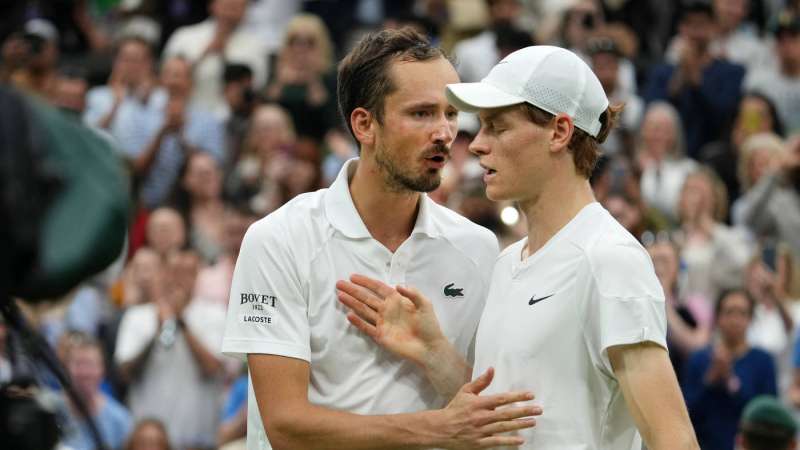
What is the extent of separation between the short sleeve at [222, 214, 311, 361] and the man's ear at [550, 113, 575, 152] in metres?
0.89

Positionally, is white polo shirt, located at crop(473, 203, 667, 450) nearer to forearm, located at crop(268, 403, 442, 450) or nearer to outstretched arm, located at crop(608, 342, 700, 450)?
outstretched arm, located at crop(608, 342, 700, 450)

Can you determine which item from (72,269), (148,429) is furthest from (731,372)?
(72,269)

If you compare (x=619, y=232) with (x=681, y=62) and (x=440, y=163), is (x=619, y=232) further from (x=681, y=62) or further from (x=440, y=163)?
(x=681, y=62)

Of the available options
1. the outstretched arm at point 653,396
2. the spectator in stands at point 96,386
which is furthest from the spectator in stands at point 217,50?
the outstretched arm at point 653,396

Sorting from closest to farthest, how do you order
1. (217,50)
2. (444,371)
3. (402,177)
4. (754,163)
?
(444,371) < (402,177) < (754,163) < (217,50)

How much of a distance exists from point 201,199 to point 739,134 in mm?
3797

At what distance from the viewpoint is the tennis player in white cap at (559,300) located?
386 cm

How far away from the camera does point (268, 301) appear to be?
14.7ft

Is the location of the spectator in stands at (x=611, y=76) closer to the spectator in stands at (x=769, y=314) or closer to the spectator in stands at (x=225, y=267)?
the spectator in stands at (x=769, y=314)

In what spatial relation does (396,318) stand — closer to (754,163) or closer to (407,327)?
(407,327)

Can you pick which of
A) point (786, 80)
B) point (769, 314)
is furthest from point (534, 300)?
point (786, 80)

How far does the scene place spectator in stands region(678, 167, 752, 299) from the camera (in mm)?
9133

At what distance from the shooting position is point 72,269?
2.38m

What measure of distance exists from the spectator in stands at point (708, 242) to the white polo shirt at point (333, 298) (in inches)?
181
